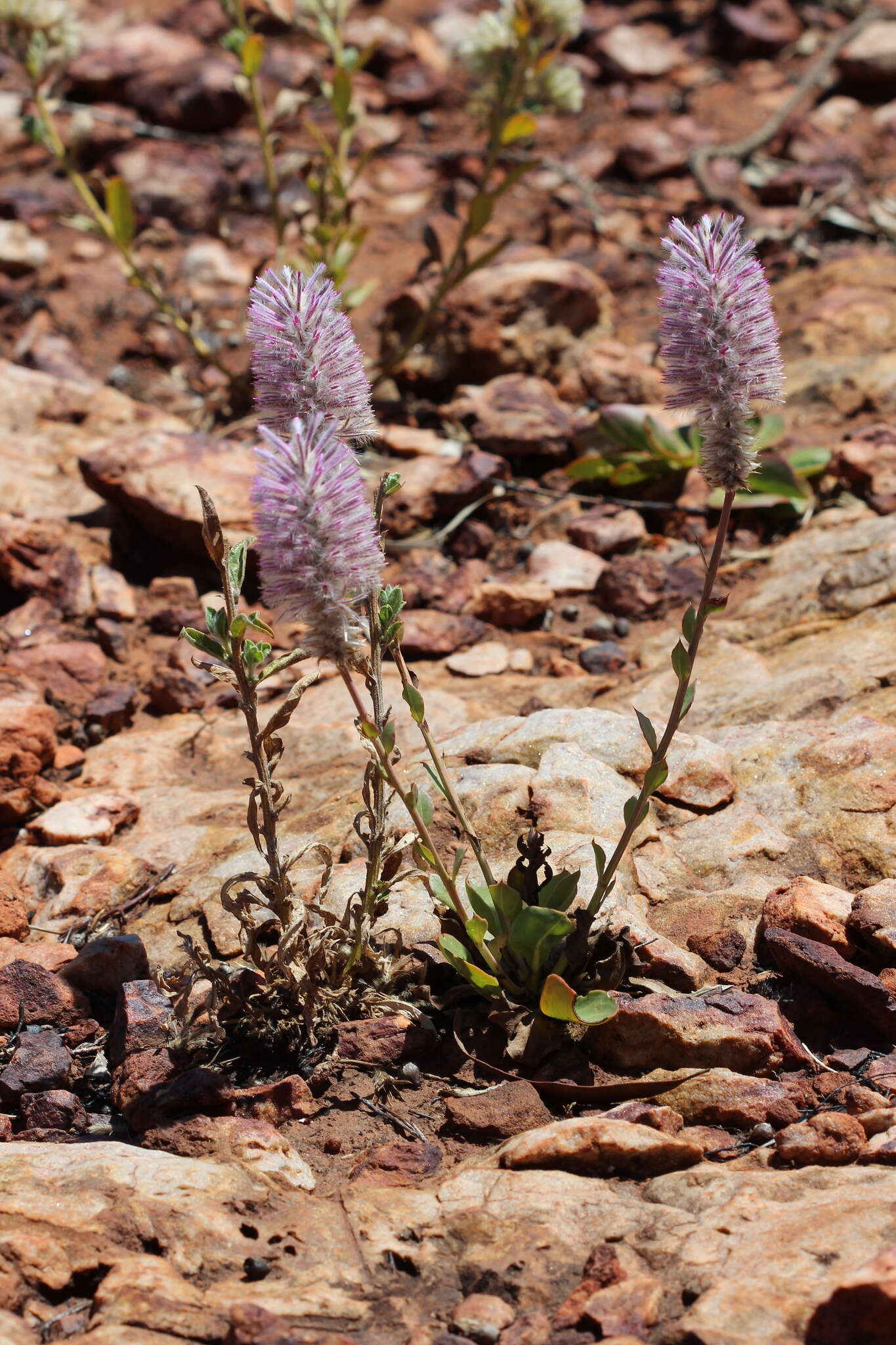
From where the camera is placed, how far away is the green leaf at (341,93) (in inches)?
235

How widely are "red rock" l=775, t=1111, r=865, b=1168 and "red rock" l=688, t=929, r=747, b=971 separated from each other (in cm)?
56

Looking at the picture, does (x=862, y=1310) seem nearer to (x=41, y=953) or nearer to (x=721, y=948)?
(x=721, y=948)

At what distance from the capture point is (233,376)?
21.6 feet

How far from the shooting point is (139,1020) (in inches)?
119

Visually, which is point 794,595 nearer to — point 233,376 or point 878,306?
point 878,306

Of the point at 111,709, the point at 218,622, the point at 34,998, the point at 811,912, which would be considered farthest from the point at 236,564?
the point at 111,709

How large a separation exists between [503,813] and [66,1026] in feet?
4.66

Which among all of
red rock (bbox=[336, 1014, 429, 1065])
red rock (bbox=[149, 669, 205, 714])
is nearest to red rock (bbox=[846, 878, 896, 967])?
red rock (bbox=[336, 1014, 429, 1065])

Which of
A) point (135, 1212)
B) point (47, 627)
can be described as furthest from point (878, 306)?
point (135, 1212)

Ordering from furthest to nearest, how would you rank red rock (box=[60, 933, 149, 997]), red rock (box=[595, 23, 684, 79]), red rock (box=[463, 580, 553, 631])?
red rock (box=[595, 23, 684, 79])
red rock (box=[463, 580, 553, 631])
red rock (box=[60, 933, 149, 997])

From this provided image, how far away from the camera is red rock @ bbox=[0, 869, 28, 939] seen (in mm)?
3477

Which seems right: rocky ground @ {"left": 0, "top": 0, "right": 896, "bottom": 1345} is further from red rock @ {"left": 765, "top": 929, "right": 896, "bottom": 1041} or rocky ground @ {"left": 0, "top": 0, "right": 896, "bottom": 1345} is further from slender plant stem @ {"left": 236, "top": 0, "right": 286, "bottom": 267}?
slender plant stem @ {"left": 236, "top": 0, "right": 286, "bottom": 267}

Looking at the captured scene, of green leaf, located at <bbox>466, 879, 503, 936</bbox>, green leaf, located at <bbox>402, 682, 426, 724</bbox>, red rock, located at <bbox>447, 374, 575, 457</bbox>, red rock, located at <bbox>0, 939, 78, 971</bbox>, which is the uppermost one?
red rock, located at <bbox>447, 374, 575, 457</bbox>

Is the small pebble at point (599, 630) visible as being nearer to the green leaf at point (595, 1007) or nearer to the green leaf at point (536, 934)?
the green leaf at point (536, 934)
